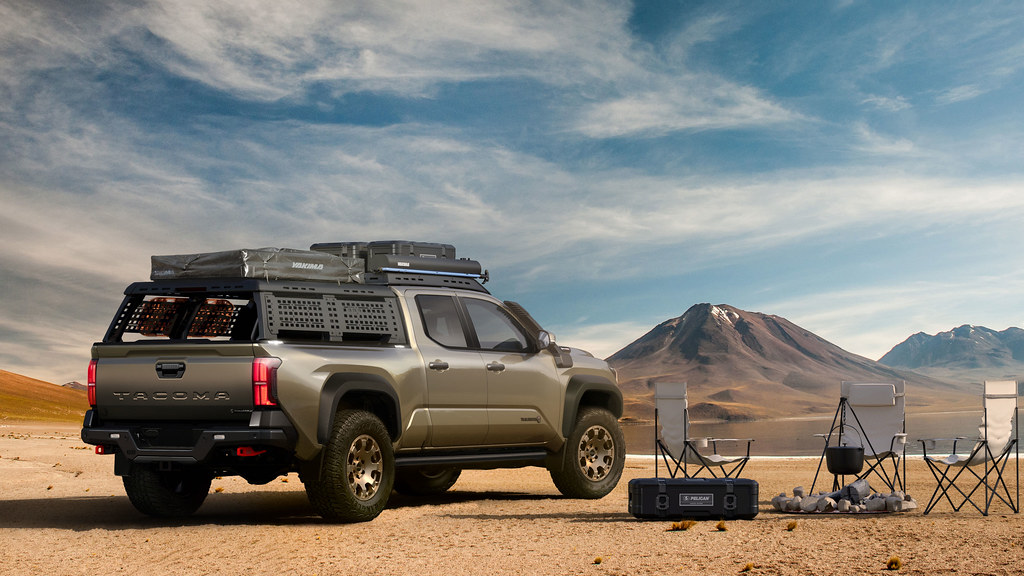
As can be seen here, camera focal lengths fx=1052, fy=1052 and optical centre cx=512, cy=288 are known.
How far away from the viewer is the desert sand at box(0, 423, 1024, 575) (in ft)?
22.7

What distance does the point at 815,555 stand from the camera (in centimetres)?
710

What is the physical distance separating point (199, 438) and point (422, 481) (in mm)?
4023

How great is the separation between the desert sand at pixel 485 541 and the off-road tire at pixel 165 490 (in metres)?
0.17

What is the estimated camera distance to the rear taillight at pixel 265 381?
8.45 metres

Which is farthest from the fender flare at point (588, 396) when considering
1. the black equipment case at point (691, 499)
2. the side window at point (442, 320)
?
the black equipment case at point (691, 499)

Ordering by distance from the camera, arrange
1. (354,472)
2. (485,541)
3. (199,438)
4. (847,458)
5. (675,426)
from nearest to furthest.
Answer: (485,541)
(199,438)
(354,472)
(847,458)
(675,426)

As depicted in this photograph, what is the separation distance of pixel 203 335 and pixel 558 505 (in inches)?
154

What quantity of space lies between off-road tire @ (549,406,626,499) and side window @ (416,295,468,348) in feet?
6.06

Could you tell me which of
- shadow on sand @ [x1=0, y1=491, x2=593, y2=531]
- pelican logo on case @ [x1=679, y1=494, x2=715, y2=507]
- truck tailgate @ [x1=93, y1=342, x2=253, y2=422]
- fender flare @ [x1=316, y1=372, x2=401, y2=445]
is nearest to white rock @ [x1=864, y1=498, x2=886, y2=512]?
pelican logo on case @ [x1=679, y1=494, x2=715, y2=507]

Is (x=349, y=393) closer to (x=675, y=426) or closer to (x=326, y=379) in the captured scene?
(x=326, y=379)

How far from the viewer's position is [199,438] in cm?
859

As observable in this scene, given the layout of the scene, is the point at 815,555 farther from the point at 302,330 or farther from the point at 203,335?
the point at 203,335

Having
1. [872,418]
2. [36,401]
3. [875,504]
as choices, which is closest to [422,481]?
[875,504]

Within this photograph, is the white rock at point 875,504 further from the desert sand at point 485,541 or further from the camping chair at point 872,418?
the camping chair at point 872,418
